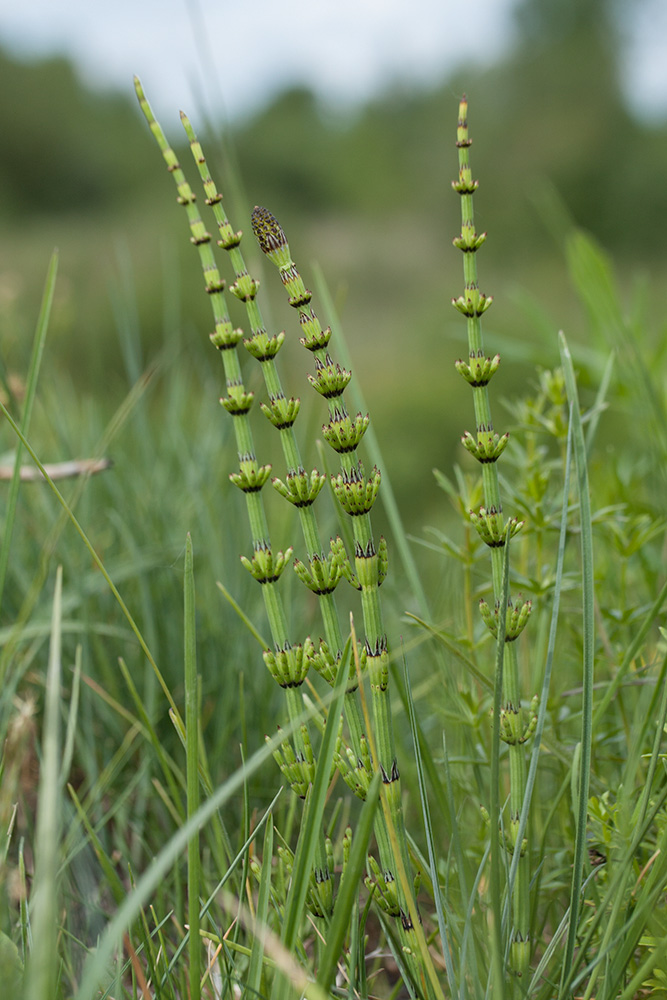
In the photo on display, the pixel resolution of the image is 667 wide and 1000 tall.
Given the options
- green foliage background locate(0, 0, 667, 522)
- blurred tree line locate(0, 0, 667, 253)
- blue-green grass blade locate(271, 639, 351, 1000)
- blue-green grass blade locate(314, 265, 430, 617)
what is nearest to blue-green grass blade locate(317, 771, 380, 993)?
blue-green grass blade locate(271, 639, 351, 1000)

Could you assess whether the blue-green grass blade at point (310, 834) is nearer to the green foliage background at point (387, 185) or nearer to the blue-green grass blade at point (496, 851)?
the blue-green grass blade at point (496, 851)

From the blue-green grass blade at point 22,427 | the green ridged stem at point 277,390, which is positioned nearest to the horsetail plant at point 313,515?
the green ridged stem at point 277,390

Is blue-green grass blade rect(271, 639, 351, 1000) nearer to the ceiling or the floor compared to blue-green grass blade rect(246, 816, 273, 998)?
nearer to the ceiling

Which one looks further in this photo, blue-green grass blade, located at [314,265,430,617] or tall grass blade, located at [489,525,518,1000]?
blue-green grass blade, located at [314,265,430,617]

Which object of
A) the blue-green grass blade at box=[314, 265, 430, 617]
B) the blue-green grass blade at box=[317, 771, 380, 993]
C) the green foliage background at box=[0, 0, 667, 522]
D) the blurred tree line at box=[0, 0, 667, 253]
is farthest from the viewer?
the blurred tree line at box=[0, 0, 667, 253]

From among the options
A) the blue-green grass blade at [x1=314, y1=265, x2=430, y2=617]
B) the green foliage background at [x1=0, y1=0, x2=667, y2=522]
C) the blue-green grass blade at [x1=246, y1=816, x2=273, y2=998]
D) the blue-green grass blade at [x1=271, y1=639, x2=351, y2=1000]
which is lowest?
the blue-green grass blade at [x1=246, y1=816, x2=273, y2=998]

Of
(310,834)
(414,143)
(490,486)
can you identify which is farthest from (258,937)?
(414,143)

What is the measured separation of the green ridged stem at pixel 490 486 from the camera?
24 cm

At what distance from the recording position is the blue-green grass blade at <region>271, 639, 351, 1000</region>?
0.21m

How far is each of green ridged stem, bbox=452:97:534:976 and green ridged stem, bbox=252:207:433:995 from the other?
0.11ft

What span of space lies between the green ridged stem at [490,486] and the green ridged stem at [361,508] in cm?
3

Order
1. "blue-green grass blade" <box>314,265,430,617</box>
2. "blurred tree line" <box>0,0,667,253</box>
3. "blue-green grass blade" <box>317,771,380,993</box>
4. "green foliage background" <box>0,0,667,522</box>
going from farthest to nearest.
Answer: "blurred tree line" <box>0,0,667,253</box> < "green foliage background" <box>0,0,667,522</box> < "blue-green grass blade" <box>314,265,430,617</box> < "blue-green grass blade" <box>317,771,380,993</box>

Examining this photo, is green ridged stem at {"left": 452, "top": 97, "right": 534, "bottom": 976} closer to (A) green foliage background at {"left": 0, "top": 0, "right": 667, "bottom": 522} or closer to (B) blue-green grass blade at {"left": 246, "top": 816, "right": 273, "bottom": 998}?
(B) blue-green grass blade at {"left": 246, "top": 816, "right": 273, "bottom": 998}

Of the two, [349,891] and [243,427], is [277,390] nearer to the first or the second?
[243,427]
